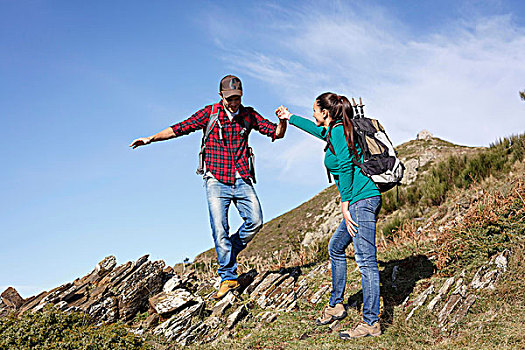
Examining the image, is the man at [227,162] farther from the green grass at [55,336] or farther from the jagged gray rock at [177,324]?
the green grass at [55,336]

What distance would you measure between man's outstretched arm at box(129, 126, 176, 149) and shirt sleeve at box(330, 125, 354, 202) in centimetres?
270

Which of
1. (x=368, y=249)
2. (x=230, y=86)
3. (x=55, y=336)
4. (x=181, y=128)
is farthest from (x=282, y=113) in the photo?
(x=55, y=336)

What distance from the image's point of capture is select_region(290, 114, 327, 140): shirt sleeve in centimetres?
533

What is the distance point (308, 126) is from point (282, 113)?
0.69 m

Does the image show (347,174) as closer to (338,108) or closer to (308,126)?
(338,108)

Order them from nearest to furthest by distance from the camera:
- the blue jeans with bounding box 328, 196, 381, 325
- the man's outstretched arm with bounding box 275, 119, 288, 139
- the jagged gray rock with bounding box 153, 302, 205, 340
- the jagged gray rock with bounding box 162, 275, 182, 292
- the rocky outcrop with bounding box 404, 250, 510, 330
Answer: the blue jeans with bounding box 328, 196, 381, 325 → the rocky outcrop with bounding box 404, 250, 510, 330 → the jagged gray rock with bounding box 153, 302, 205, 340 → the man's outstretched arm with bounding box 275, 119, 288, 139 → the jagged gray rock with bounding box 162, 275, 182, 292

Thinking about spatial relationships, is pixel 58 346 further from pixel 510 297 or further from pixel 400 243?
pixel 400 243

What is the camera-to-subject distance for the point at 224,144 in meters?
6.32

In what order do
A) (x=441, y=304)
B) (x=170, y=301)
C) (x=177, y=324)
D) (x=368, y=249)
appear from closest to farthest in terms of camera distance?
(x=368, y=249) < (x=441, y=304) < (x=177, y=324) < (x=170, y=301)

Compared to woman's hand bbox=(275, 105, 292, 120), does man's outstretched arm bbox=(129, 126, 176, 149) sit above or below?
above

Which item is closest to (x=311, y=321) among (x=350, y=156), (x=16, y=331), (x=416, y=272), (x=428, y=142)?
(x=416, y=272)

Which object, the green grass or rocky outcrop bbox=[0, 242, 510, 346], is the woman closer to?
rocky outcrop bbox=[0, 242, 510, 346]

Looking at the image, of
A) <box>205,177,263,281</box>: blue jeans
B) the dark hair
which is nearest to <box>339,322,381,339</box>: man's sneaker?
the dark hair

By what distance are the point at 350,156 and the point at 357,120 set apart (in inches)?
21.0
